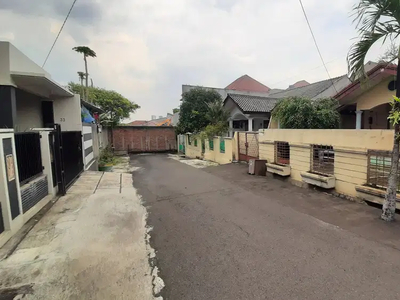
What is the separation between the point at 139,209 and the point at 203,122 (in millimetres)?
14348

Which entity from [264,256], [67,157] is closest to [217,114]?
[67,157]

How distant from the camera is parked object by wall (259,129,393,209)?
4992 millimetres

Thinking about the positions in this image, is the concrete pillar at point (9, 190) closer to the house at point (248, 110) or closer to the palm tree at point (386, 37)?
the palm tree at point (386, 37)

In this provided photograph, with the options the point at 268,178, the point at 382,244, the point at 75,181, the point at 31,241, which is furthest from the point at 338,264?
the point at 75,181

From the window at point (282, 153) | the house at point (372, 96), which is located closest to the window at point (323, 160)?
the window at point (282, 153)

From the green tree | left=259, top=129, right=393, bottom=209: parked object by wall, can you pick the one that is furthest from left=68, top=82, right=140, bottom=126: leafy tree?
left=259, top=129, right=393, bottom=209: parked object by wall

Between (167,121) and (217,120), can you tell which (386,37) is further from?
(167,121)

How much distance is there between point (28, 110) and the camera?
8.48 meters

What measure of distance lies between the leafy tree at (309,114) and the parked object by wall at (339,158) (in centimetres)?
228

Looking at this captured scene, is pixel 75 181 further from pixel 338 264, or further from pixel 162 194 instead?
pixel 338 264

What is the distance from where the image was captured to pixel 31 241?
136 inches

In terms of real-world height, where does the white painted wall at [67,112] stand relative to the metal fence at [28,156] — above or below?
above

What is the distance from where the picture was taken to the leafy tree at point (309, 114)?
967 cm

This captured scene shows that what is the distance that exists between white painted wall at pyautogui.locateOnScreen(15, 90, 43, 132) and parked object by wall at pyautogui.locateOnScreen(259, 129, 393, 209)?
31.8 ft
